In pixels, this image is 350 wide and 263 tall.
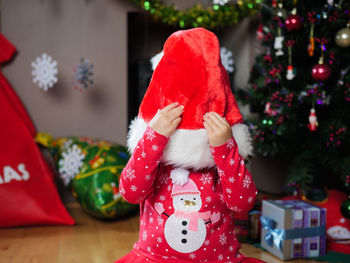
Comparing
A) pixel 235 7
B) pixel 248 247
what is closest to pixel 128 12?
pixel 235 7

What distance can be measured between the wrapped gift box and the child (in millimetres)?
700

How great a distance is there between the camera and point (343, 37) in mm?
1604

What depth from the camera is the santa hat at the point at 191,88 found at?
2.80 ft

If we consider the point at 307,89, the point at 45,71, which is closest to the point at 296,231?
the point at 307,89

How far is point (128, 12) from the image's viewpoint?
2.46 m

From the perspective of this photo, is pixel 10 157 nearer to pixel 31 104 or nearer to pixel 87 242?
pixel 31 104

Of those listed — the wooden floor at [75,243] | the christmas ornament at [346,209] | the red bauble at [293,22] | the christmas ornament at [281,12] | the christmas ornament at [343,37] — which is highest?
the christmas ornament at [281,12]

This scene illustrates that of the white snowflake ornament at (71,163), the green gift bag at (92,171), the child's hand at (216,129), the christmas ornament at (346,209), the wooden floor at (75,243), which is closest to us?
the child's hand at (216,129)

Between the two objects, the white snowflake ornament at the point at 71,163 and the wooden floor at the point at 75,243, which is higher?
the white snowflake ornament at the point at 71,163

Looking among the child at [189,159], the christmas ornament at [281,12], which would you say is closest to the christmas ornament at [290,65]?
the christmas ornament at [281,12]

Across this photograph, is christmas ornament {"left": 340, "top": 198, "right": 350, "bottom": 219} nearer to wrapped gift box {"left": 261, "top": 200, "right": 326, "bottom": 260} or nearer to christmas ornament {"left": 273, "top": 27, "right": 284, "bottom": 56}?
wrapped gift box {"left": 261, "top": 200, "right": 326, "bottom": 260}

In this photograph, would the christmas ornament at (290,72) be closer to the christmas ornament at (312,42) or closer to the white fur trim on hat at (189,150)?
the christmas ornament at (312,42)

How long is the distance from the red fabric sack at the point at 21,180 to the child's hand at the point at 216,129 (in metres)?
1.35

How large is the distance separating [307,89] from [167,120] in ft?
3.82
